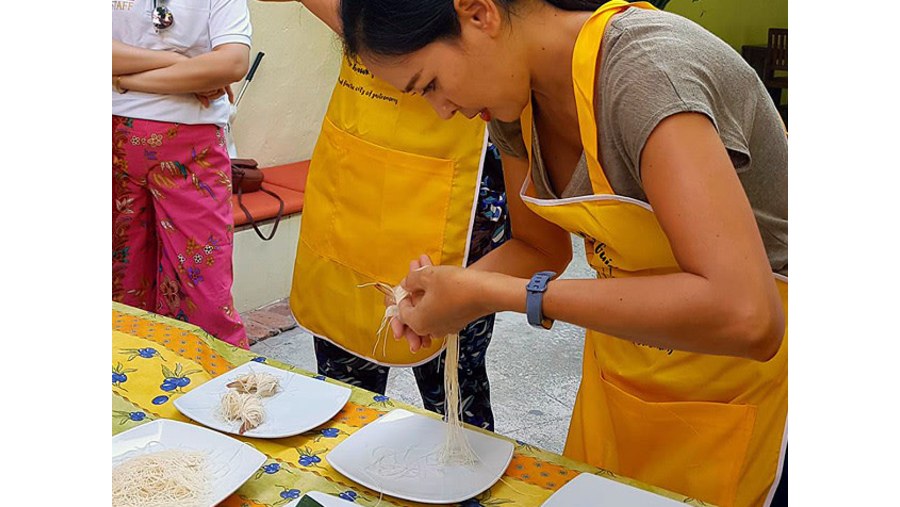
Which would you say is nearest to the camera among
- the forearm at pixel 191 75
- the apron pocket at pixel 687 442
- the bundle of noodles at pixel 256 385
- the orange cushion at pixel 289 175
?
the apron pocket at pixel 687 442

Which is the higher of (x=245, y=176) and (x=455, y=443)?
(x=455, y=443)

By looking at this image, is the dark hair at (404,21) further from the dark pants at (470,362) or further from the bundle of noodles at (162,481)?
the dark pants at (470,362)

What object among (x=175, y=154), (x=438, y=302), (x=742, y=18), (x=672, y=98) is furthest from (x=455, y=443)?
(x=742, y=18)

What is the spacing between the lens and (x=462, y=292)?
1.23 metres

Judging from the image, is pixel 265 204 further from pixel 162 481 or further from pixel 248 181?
pixel 162 481

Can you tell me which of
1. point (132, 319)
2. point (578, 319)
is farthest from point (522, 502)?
point (132, 319)

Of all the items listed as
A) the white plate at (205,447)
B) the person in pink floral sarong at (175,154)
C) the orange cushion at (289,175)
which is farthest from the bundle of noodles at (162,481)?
the orange cushion at (289,175)

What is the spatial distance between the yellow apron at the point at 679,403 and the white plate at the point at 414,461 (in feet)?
0.74

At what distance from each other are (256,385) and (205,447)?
0.57 feet

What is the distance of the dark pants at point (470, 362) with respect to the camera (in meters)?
1.96

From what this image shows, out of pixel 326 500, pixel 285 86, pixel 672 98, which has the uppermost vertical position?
pixel 672 98

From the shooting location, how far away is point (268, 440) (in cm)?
134

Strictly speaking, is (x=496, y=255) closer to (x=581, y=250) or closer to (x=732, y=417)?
(x=732, y=417)

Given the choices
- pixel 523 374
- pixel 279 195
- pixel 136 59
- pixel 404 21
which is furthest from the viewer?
pixel 279 195
